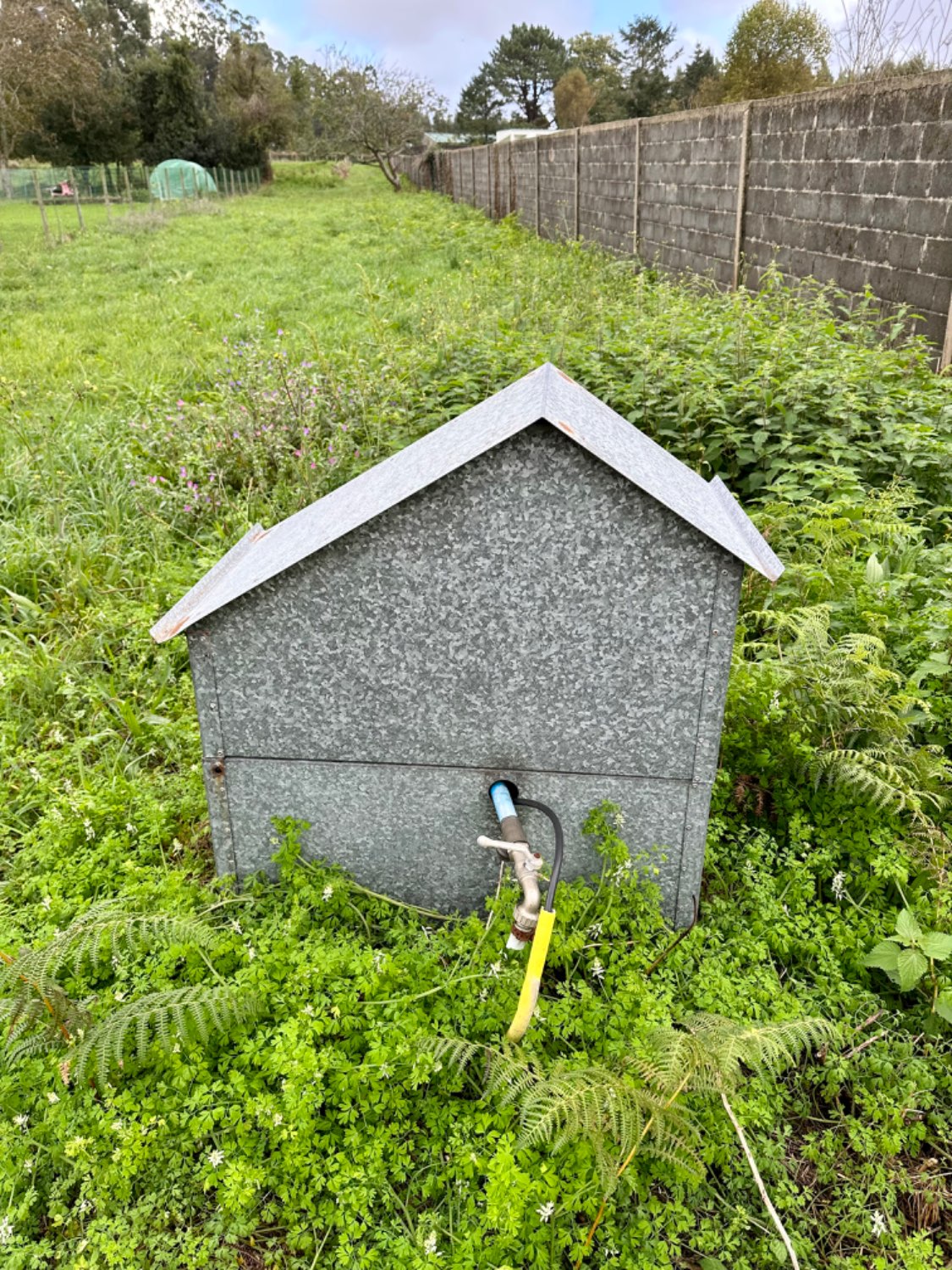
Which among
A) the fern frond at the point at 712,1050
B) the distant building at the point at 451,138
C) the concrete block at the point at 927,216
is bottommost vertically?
the fern frond at the point at 712,1050

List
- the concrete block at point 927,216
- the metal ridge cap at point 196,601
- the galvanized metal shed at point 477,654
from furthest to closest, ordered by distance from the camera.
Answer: the concrete block at point 927,216
the metal ridge cap at point 196,601
the galvanized metal shed at point 477,654

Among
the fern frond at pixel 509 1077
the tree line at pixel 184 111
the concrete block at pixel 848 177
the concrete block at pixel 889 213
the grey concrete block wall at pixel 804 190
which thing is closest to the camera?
the fern frond at pixel 509 1077

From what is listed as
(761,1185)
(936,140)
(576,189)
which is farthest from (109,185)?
(761,1185)

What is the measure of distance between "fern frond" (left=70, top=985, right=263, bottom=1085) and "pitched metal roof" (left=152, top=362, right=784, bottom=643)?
29.9 inches

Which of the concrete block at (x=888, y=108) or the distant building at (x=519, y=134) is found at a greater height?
the distant building at (x=519, y=134)

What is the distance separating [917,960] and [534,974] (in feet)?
3.01

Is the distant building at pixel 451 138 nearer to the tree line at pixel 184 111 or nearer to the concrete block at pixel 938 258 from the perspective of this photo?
the tree line at pixel 184 111

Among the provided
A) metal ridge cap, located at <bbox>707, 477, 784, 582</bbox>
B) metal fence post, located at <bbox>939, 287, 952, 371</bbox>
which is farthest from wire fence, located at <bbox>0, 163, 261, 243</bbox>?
metal ridge cap, located at <bbox>707, 477, 784, 582</bbox>

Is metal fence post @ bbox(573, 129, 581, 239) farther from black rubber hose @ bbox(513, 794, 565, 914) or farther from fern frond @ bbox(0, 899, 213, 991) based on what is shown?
fern frond @ bbox(0, 899, 213, 991)

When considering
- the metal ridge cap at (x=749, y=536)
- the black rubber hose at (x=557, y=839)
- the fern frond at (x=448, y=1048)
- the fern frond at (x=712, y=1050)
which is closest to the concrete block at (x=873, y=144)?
the metal ridge cap at (x=749, y=536)

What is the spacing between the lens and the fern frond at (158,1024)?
174 cm

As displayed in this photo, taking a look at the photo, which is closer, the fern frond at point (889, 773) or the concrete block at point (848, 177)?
the fern frond at point (889, 773)

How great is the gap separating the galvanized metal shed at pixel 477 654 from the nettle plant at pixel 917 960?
18.0 inches

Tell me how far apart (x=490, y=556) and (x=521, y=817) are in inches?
26.6
